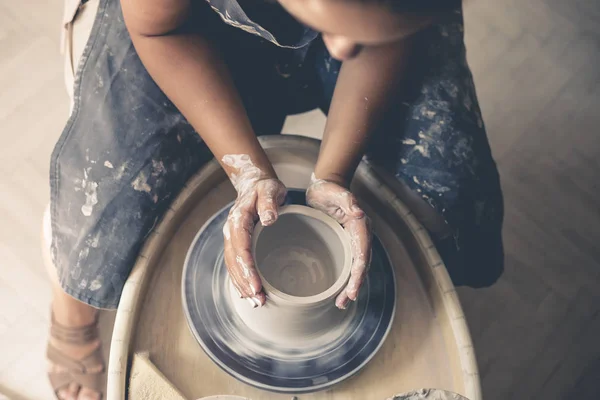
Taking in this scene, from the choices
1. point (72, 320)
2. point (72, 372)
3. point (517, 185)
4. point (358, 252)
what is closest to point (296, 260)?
point (358, 252)

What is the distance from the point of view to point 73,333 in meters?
1.32

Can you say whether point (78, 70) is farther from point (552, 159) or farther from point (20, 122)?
point (552, 159)

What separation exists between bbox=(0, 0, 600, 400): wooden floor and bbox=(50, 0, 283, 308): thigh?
0.76 meters

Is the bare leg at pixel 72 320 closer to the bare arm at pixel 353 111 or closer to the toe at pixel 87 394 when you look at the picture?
the toe at pixel 87 394

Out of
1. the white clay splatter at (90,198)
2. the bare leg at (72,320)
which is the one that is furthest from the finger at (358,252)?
the bare leg at (72,320)

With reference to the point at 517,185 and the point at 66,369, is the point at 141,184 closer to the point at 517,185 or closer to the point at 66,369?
the point at 66,369

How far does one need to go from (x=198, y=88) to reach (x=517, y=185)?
137 cm

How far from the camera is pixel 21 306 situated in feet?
4.99

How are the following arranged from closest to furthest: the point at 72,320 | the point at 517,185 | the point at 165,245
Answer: the point at 165,245
the point at 72,320
the point at 517,185

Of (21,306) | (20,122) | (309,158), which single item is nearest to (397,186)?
(309,158)

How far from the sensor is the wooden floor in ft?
5.19

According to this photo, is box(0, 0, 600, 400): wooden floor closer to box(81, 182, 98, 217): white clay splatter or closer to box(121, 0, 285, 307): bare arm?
box(81, 182, 98, 217): white clay splatter

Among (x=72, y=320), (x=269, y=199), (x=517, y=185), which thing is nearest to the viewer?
(x=269, y=199)

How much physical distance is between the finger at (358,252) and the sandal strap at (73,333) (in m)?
0.84
